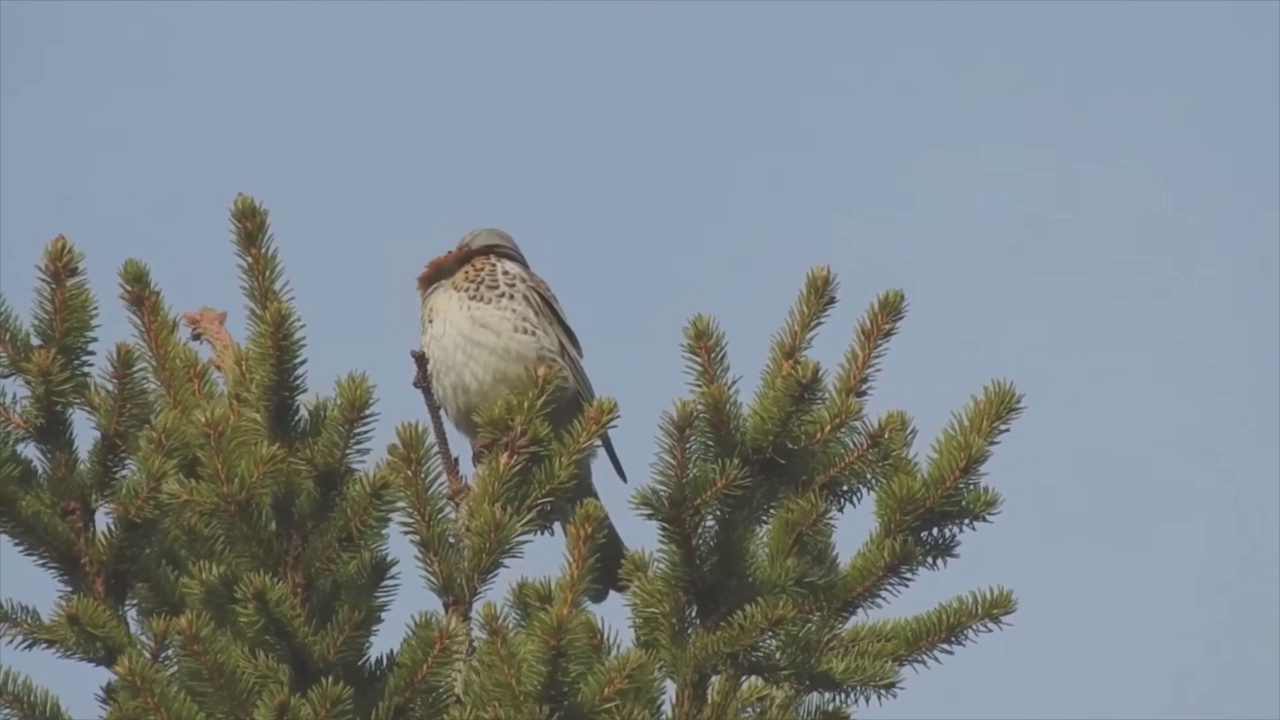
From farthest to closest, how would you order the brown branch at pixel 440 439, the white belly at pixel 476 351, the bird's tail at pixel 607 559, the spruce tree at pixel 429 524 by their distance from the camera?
1. the white belly at pixel 476 351
2. the bird's tail at pixel 607 559
3. the brown branch at pixel 440 439
4. the spruce tree at pixel 429 524

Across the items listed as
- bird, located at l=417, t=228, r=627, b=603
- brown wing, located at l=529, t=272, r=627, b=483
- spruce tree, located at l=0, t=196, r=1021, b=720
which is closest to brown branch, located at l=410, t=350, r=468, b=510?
spruce tree, located at l=0, t=196, r=1021, b=720

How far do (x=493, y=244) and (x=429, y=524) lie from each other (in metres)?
3.72

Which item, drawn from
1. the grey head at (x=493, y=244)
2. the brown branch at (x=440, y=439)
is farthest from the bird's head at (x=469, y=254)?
the brown branch at (x=440, y=439)

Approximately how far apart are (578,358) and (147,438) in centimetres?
315

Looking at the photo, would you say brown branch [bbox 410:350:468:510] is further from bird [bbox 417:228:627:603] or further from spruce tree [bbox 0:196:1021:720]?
bird [bbox 417:228:627:603]

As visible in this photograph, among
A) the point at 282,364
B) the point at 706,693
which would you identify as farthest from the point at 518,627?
the point at 282,364

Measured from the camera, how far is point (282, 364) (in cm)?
362

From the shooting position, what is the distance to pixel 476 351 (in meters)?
6.18

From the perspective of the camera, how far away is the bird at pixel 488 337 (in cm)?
618

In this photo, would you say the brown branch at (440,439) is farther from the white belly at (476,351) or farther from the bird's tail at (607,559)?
the white belly at (476,351)

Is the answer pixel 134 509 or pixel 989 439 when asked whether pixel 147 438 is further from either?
pixel 989 439

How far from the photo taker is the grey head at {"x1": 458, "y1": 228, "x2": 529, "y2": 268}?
275 inches

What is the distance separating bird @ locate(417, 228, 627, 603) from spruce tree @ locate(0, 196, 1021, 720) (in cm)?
217

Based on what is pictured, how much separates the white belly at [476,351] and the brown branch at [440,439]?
5.49 ft
